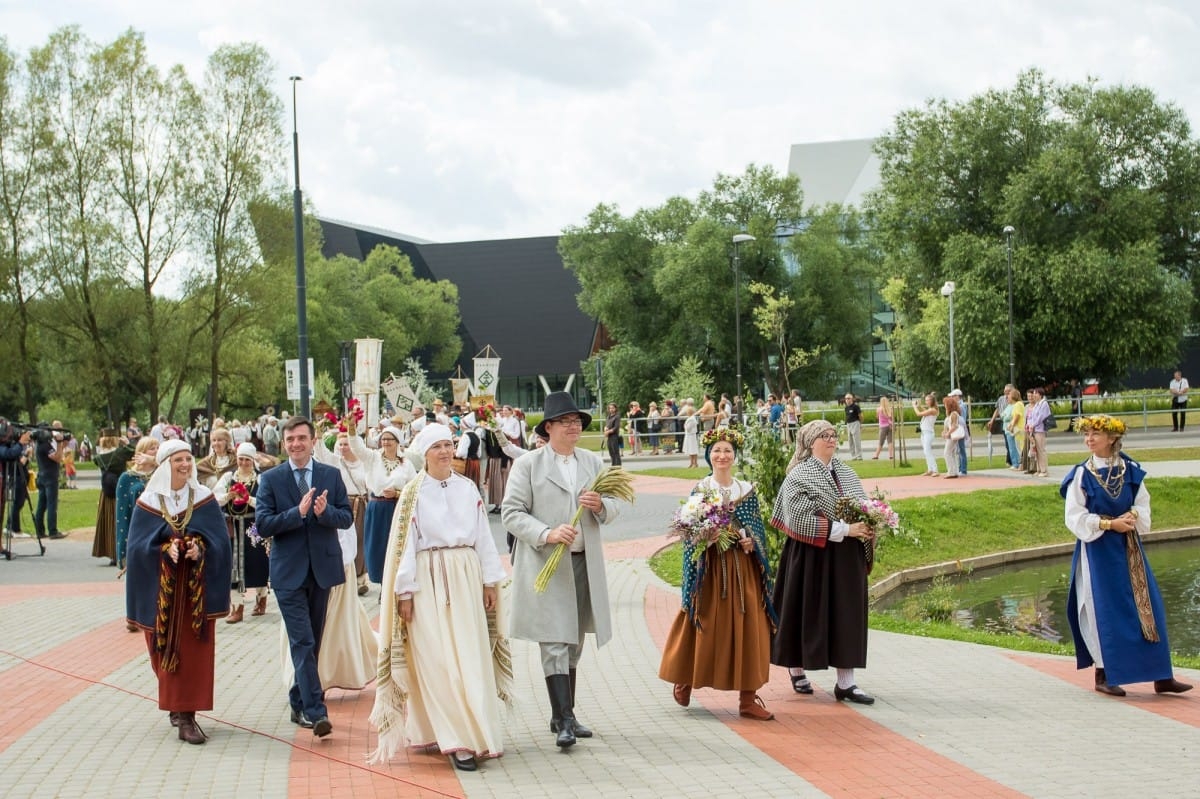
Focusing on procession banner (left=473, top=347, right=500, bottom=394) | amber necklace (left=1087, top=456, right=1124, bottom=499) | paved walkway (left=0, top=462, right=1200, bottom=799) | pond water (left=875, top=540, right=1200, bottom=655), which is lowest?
pond water (left=875, top=540, right=1200, bottom=655)

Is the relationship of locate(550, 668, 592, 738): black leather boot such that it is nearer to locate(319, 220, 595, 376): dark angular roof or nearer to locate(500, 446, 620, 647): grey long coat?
locate(500, 446, 620, 647): grey long coat

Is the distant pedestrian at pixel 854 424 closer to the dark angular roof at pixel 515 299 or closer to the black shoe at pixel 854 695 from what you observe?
the black shoe at pixel 854 695

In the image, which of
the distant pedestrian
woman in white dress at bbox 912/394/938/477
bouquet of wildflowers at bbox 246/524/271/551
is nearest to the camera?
bouquet of wildflowers at bbox 246/524/271/551

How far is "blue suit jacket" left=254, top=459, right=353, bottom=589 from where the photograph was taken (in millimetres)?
7383

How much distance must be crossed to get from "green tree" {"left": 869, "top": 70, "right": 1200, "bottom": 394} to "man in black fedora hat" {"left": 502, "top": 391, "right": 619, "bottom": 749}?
120 ft

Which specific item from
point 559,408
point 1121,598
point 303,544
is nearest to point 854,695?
point 1121,598

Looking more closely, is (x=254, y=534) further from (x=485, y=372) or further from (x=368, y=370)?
(x=485, y=372)

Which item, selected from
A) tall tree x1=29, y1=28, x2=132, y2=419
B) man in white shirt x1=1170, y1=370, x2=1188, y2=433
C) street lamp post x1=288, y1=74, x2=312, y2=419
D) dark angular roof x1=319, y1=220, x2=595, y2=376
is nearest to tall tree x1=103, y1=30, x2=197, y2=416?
tall tree x1=29, y1=28, x2=132, y2=419

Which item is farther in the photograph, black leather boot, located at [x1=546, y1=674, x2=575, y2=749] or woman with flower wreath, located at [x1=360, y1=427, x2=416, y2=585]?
woman with flower wreath, located at [x1=360, y1=427, x2=416, y2=585]

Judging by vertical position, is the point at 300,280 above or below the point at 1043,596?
above

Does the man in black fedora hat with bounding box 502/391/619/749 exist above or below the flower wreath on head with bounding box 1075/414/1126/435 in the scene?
below

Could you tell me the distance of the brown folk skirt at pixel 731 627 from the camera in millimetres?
7496

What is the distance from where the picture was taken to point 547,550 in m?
7.11

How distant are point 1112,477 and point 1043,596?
725 cm
